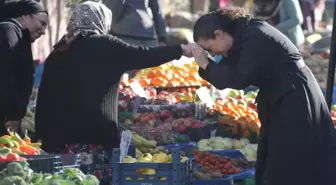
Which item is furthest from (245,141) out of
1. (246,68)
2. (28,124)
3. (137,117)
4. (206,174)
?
(246,68)

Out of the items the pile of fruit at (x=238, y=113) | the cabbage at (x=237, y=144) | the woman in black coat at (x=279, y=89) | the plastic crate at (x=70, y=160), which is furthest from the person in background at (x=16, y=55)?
the pile of fruit at (x=238, y=113)

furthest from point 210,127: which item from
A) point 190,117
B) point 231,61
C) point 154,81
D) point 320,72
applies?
point 320,72

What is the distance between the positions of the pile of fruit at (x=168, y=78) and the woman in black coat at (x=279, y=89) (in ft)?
13.8

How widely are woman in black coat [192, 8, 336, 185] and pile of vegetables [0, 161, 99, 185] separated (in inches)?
47.7

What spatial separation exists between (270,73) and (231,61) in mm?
265

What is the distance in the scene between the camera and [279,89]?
542 cm

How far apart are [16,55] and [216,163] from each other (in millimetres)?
1742

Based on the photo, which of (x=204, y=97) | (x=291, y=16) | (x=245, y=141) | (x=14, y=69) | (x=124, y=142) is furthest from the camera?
(x=291, y=16)

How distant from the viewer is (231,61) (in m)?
5.50

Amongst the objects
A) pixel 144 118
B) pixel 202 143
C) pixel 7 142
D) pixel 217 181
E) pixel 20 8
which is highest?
pixel 20 8

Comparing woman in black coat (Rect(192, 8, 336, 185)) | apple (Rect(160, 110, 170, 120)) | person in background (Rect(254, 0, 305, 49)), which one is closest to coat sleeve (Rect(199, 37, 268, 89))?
woman in black coat (Rect(192, 8, 336, 185))

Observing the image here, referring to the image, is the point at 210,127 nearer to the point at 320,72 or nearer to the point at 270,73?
the point at 270,73

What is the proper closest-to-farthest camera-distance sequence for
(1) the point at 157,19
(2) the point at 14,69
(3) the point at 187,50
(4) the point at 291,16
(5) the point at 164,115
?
(3) the point at 187,50 → (2) the point at 14,69 → (5) the point at 164,115 → (1) the point at 157,19 → (4) the point at 291,16

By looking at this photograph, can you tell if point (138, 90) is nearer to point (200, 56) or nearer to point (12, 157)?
point (200, 56)
